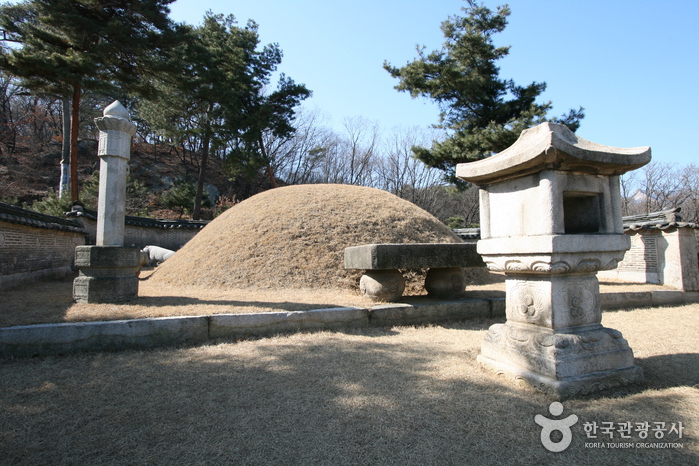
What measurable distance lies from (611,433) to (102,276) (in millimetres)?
5393

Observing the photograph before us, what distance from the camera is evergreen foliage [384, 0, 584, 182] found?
10.6 meters

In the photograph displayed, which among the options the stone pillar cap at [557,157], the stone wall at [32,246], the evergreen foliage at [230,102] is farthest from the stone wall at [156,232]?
the stone pillar cap at [557,157]

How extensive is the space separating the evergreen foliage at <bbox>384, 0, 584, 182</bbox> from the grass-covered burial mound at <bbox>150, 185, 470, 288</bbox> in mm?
3259

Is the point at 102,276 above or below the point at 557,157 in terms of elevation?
below

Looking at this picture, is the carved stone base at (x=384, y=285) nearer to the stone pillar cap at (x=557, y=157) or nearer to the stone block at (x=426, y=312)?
the stone block at (x=426, y=312)

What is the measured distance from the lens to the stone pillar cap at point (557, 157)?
2.36 meters

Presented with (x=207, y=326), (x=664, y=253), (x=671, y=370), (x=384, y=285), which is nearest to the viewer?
(x=671, y=370)

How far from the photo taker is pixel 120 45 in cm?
1088

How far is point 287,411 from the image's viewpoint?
220 centimetres

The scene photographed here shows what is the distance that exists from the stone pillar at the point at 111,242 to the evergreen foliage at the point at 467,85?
823 cm

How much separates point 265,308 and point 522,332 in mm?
2829

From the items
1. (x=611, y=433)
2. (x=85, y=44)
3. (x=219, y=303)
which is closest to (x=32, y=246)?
(x=219, y=303)

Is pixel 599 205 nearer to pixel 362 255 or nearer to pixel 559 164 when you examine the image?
pixel 559 164

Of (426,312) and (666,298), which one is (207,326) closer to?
(426,312)
